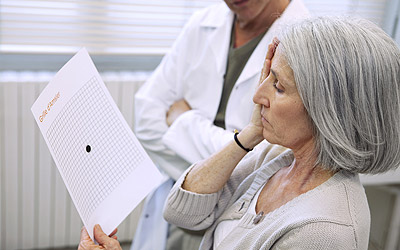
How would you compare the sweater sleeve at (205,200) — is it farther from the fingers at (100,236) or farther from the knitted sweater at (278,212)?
the fingers at (100,236)

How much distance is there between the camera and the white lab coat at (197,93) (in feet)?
5.08

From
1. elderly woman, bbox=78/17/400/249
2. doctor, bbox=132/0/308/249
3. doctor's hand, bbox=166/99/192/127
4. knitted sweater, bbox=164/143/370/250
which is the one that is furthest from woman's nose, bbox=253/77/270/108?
doctor's hand, bbox=166/99/192/127

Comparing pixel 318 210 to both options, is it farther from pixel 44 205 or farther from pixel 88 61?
pixel 44 205

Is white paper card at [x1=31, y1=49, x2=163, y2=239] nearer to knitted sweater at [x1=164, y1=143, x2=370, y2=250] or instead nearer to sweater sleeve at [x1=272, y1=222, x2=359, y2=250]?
knitted sweater at [x1=164, y1=143, x2=370, y2=250]

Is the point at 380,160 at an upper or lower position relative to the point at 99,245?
upper

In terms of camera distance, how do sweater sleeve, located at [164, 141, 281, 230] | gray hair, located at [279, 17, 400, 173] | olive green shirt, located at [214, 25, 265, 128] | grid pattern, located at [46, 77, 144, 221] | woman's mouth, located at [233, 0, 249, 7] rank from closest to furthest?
gray hair, located at [279, 17, 400, 173]
grid pattern, located at [46, 77, 144, 221]
sweater sleeve, located at [164, 141, 281, 230]
woman's mouth, located at [233, 0, 249, 7]
olive green shirt, located at [214, 25, 265, 128]

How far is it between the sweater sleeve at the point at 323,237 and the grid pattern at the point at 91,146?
387 millimetres

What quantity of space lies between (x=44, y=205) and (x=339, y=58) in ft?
6.45

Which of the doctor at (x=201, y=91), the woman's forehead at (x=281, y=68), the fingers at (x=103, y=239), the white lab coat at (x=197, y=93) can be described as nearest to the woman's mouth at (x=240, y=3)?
the doctor at (x=201, y=91)

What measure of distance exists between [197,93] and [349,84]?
2.69ft

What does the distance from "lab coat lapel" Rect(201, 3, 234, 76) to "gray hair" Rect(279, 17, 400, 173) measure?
654 millimetres

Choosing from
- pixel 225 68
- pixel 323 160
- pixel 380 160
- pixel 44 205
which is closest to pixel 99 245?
pixel 323 160

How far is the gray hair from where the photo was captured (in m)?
0.94

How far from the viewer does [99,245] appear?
114 cm
